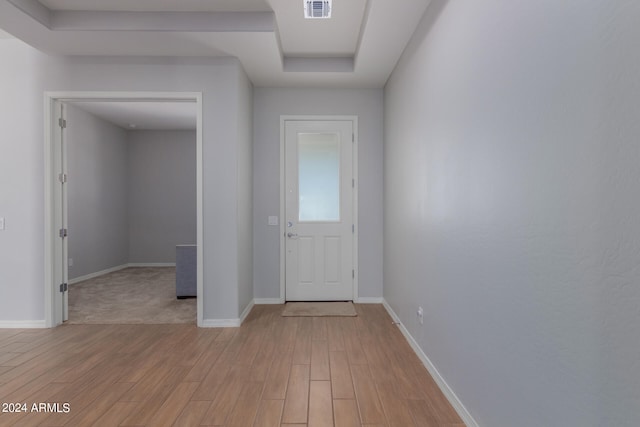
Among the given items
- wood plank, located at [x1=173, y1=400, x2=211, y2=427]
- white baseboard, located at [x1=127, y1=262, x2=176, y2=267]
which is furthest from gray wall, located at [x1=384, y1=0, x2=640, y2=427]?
white baseboard, located at [x1=127, y1=262, x2=176, y2=267]

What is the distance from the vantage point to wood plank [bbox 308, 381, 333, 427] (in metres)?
1.94

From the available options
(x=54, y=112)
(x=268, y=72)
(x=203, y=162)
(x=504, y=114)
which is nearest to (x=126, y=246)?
(x=54, y=112)

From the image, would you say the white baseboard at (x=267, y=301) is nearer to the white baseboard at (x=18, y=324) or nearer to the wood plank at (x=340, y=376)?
the wood plank at (x=340, y=376)

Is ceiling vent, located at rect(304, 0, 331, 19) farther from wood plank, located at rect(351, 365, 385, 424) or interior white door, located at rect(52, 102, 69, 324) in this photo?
wood plank, located at rect(351, 365, 385, 424)

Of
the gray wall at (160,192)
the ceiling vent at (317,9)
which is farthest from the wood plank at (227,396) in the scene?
the gray wall at (160,192)

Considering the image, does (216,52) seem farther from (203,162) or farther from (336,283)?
(336,283)

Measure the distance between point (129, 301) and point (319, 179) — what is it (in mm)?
2935

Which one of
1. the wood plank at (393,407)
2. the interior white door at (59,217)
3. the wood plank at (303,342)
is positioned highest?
the interior white door at (59,217)

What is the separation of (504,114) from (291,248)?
3.25 metres

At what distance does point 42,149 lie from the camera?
3490mm

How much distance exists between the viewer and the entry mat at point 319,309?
3.92m

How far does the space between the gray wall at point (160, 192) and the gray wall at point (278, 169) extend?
355cm

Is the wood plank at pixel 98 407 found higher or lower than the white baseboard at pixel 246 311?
lower

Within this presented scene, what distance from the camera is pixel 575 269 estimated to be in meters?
1.13
